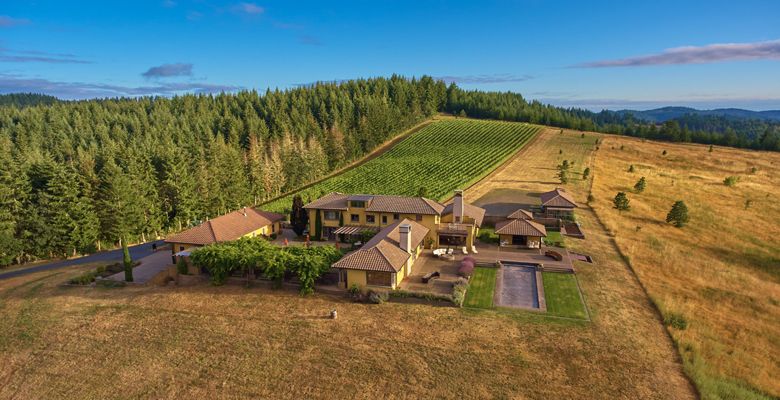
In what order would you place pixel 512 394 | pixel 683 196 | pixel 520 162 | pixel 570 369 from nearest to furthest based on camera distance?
pixel 512 394 < pixel 570 369 < pixel 683 196 < pixel 520 162

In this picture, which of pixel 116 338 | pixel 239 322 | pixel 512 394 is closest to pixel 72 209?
pixel 116 338

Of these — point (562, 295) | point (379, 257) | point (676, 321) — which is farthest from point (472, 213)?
point (676, 321)

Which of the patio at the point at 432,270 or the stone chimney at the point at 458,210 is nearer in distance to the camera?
the patio at the point at 432,270

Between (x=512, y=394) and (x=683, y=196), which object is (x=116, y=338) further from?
(x=683, y=196)

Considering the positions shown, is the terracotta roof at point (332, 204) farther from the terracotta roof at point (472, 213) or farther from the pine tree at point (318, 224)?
the terracotta roof at point (472, 213)

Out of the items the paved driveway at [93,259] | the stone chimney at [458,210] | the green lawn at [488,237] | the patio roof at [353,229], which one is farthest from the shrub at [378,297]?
the paved driveway at [93,259]

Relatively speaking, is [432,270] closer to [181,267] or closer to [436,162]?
[181,267]
